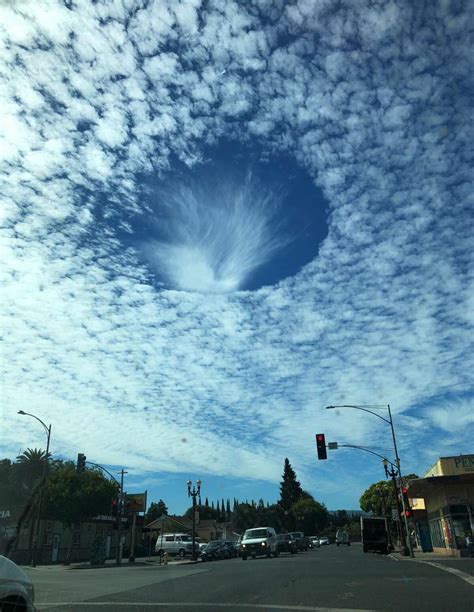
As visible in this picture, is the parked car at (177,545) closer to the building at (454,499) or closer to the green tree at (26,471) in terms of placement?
the green tree at (26,471)

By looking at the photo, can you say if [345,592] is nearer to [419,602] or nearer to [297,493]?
[419,602]

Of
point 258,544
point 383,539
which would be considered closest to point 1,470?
point 258,544

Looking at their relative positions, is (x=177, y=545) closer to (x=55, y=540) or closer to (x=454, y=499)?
(x=55, y=540)

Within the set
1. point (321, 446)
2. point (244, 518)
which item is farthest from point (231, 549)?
point (244, 518)

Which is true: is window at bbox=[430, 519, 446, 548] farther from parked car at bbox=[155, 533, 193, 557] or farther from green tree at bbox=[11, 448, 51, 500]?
green tree at bbox=[11, 448, 51, 500]

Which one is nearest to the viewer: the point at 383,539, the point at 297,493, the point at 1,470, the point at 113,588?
the point at 113,588

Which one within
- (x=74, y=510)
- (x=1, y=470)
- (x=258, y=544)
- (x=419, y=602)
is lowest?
(x=419, y=602)

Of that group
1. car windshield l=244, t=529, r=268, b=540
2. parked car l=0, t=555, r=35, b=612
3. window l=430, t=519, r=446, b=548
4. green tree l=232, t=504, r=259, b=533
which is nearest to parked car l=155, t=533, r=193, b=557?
car windshield l=244, t=529, r=268, b=540
